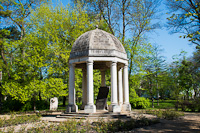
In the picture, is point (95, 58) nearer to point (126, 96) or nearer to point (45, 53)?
point (126, 96)

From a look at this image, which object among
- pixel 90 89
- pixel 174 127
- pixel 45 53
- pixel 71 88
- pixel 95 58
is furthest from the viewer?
pixel 45 53

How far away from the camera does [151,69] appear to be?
37.0m

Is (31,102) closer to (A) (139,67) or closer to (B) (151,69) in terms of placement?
(A) (139,67)

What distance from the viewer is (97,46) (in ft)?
51.6

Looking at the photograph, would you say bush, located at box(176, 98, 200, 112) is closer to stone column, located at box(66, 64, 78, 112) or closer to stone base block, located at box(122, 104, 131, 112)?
stone base block, located at box(122, 104, 131, 112)

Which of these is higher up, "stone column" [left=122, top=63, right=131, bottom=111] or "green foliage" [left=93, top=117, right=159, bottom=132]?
"stone column" [left=122, top=63, right=131, bottom=111]

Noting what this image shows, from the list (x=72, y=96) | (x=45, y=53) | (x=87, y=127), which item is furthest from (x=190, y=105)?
(x=45, y=53)

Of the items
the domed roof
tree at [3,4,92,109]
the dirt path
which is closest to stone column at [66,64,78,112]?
the domed roof

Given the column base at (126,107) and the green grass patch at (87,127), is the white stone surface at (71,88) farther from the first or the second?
the green grass patch at (87,127)

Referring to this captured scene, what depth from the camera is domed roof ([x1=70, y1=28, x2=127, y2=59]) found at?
15.5 m

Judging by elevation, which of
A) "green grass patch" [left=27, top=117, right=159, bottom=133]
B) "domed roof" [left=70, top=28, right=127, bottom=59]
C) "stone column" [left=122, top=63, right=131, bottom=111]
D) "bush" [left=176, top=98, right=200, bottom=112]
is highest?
"domed roof" [left=70, top=28, right=127, bottom=59]

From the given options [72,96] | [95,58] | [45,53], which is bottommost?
[72,96]

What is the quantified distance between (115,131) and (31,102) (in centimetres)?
2087

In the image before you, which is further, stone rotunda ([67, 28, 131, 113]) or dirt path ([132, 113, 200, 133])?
stone rotunda ([67, 28, 131, 113])
